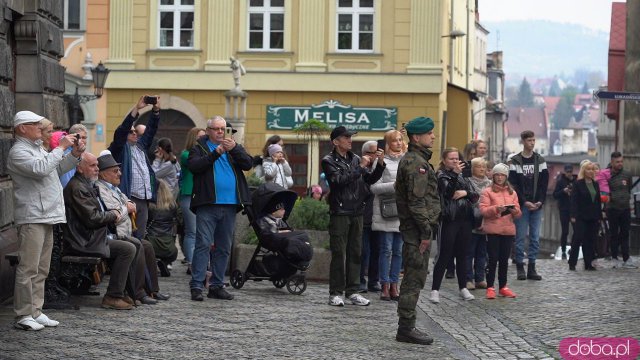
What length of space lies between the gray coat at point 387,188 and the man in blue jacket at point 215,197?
1649 mm

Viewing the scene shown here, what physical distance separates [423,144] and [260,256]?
443 cm

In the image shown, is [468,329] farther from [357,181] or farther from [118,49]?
[118,49]

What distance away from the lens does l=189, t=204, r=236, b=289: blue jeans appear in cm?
1504

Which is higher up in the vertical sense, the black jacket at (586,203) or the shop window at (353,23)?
the shop window at (353,23)

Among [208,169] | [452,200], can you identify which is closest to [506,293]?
[452,200]

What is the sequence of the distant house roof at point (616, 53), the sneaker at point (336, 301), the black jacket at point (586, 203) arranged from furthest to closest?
the distant house roof at point (616, 53), the black jacket at point (586, 203), the sneaker at point (336, 301)

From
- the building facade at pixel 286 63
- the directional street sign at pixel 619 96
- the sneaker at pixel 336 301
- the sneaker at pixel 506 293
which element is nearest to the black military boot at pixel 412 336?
the sneaker at pixel 336 301

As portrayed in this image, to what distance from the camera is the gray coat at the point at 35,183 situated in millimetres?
12086

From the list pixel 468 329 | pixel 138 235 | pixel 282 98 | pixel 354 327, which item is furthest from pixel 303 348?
pixel 282 98

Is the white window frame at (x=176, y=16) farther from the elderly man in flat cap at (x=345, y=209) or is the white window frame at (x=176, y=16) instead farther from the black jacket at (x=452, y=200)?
the elderly man in flat cap at (x=345, y=209)

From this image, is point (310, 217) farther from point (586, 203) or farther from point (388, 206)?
point (586, 203)

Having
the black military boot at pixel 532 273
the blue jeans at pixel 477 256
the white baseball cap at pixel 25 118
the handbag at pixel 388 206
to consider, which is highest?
the white baseball cap at pixel 25 118

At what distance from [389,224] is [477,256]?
2604mm

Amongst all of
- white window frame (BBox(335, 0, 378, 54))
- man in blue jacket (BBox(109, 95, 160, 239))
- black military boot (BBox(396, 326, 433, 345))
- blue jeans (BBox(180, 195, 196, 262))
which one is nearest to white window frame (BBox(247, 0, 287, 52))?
white window frame (BBox(335, 0, 378, 54))
